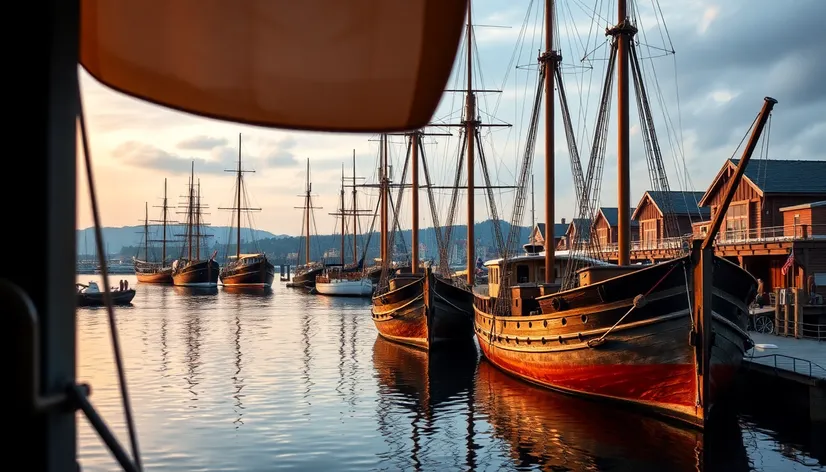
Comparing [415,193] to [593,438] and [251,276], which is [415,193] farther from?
[251,276]

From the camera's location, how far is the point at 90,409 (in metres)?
2.17

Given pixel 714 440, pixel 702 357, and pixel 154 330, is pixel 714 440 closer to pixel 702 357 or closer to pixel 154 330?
pixel 702 357

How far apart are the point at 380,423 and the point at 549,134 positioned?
45.8 ft

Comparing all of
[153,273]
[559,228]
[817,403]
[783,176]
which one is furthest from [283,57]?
[153,273]

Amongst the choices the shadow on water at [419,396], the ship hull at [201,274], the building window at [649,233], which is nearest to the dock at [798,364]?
the shadow on water at [419,396]

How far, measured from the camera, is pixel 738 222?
43250 mm

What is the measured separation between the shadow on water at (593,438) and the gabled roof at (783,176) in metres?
25.8

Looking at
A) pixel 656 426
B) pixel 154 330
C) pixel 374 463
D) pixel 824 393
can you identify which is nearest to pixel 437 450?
pixel 374 463

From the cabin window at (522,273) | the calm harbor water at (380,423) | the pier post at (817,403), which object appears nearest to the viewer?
the calm harbor water at (380,423)

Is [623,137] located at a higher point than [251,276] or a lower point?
higher

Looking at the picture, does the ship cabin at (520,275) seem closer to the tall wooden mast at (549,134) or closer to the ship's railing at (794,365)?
the tall wooden mast at (549,134)

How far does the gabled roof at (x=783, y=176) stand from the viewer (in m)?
41.3

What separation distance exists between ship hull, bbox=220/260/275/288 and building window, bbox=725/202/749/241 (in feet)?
233

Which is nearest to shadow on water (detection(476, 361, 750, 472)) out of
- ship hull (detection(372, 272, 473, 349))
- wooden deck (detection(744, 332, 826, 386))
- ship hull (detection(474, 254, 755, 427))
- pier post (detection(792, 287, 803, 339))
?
ship hull (detection(474, 254, 755, 427))
